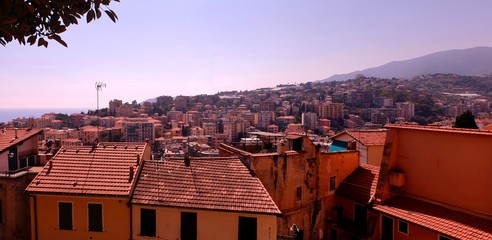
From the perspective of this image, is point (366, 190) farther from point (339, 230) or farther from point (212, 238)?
point (212, 238)

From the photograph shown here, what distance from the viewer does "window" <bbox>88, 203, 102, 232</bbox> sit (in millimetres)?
15047

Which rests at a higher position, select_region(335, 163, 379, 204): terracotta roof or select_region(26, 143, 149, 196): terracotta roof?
select_region(26, 143, 149, 196): terracotta roof

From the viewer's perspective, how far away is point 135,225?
1505 cm

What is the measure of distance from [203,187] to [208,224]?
5.57ft

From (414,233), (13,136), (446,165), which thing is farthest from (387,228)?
(13,136)

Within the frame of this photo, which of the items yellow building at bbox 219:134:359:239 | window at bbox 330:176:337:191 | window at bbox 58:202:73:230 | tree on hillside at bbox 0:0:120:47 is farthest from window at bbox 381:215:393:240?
tree on hillside at bbox 0:0:120:47

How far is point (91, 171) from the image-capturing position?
52.7 feet

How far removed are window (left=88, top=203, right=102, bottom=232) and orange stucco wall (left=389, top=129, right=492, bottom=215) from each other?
50.0 feet

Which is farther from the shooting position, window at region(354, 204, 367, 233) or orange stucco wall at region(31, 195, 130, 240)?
window at region(354, 204, 367, 233)

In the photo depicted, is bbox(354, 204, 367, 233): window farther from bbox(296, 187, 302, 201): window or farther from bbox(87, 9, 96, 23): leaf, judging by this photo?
bbox(87, 9, 96, 23): leaf

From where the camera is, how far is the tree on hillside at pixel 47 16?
4.40 metres

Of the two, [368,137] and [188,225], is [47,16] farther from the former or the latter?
[368,137]

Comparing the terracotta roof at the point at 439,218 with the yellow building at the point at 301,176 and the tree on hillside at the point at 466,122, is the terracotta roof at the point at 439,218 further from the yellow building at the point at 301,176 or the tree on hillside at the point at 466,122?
the tree on hillside at the point at 466,122

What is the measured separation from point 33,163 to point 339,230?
1884 cm
